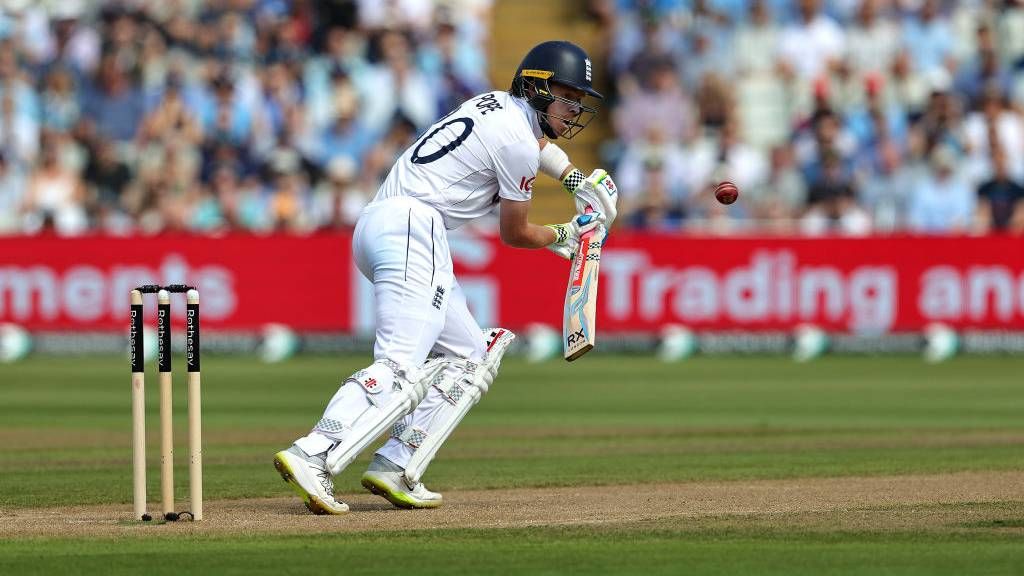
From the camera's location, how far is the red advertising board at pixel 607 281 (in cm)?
1969

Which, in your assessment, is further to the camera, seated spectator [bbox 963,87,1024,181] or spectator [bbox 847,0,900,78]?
spectator [bbox 847,0,900,78]

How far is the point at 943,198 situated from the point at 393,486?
1342 cm

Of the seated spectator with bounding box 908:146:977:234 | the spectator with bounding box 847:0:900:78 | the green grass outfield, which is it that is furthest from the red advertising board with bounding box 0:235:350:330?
the spectator with bounding box 847:0:900:78

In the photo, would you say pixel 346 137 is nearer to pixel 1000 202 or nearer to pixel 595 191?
pixel 1000 202

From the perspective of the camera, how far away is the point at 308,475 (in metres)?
8.01

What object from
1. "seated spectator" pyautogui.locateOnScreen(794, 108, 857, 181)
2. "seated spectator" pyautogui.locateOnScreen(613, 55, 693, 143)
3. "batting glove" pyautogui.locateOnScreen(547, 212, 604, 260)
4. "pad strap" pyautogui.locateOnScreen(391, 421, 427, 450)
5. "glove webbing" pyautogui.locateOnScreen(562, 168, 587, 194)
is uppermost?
Answer: "seated spectator" pyautogui.locateOnScreen(613, 55, 693, 143)

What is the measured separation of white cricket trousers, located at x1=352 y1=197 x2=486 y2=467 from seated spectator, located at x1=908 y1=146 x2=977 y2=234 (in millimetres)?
13081

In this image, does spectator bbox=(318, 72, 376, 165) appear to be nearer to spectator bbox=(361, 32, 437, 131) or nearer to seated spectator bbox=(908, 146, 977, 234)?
spectator bbox=(361, 32, 437, 131)

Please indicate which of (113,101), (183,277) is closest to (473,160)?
(183,277)

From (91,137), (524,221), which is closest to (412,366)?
(524,221)

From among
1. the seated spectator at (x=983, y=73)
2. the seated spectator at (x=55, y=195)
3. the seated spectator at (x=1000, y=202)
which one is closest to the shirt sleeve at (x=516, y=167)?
the seated spectator at (x=1000, y=202)

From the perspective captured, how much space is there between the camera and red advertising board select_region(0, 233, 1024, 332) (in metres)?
19.7

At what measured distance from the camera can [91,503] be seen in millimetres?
8984

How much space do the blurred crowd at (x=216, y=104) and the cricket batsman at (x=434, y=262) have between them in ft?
39.5
